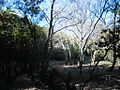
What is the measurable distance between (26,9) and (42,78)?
9.06m

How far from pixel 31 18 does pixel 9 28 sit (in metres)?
3.02

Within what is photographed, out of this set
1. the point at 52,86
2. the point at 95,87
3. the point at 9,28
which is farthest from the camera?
the point at 9,28

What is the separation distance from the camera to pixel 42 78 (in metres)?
7.88

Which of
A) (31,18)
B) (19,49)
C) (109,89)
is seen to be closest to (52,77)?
(109,89)

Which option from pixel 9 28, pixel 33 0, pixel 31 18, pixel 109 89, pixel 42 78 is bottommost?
pixel 109 89

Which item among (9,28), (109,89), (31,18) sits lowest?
(109,89)

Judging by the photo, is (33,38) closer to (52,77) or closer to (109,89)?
(109,89)

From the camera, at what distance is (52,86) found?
6.86 meters

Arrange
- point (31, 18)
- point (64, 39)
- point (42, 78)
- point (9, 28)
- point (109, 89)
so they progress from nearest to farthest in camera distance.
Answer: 1. point (42, 78)
2. point (109, 89)
3. point (9, 28)
4. point (31, 18)
5. point (64, 39)

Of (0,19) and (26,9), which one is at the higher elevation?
(26,9)

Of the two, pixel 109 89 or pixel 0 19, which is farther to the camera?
pixel 0 19

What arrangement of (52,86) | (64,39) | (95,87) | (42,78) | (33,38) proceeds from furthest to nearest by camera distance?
(64,39) < (33,38) < (95,87) < (42,78) < (52,86)

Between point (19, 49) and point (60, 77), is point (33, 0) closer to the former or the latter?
point (19, 49)

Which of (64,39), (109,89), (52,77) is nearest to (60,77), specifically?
(52,77)
